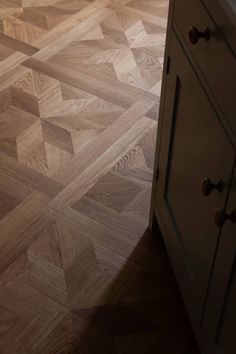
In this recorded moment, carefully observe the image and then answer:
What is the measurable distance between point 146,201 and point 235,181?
2.48 feet

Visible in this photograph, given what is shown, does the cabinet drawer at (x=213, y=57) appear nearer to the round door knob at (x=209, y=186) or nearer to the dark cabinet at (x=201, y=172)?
the dark cabinet at (x=201, y=172)

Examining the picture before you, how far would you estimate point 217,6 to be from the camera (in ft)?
2.76

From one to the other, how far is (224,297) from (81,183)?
30.0 inches

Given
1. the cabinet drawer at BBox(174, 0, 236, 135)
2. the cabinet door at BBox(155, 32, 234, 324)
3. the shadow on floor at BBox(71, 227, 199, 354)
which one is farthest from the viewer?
the shadow on floor at BBox(71, 227, 199, 354)

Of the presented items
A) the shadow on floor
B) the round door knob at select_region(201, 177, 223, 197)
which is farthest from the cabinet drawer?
the shadow on floor

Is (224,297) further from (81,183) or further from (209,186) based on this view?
(81,183)

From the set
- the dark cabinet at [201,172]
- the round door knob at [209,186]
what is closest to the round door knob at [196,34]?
the dark cabinet at [201,172]

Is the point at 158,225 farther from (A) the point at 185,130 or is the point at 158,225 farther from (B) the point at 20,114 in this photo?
(B) the point at 20,114

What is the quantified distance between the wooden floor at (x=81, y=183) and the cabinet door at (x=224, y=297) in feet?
0.75

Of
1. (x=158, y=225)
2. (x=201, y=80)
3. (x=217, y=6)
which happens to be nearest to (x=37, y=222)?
(x=158, y=225)

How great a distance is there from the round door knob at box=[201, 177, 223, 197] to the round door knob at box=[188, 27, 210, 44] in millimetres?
231

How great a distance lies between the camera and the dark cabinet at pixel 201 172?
2.88 feet

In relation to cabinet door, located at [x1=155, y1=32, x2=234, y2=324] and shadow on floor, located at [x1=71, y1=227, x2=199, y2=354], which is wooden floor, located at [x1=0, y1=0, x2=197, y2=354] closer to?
shadow on floor, located at [x1=71, y1=227, x2=199, y2=354]

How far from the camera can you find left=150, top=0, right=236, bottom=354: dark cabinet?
0.88 meters
